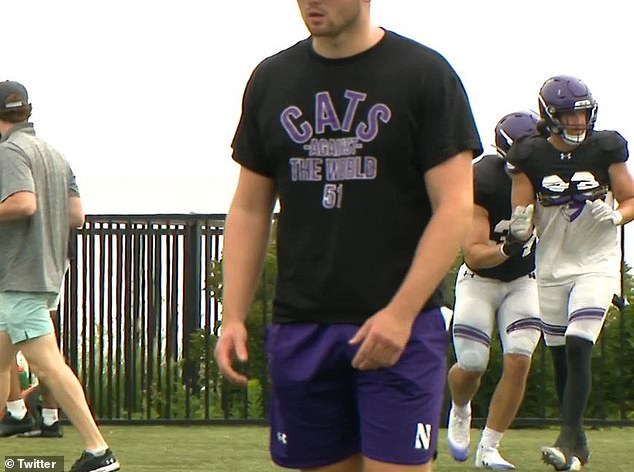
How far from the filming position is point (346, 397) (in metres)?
4.32

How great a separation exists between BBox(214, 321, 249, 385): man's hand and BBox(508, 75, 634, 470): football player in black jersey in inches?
167

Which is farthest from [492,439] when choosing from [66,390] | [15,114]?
[15,114]

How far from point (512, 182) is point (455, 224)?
→ 4670 mm

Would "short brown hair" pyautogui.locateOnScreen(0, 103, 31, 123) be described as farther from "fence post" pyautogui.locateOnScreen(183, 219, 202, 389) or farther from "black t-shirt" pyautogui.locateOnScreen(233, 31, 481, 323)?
"black t-shirt" pyautogui.locateOnScreen(233, 31, 481, 323)

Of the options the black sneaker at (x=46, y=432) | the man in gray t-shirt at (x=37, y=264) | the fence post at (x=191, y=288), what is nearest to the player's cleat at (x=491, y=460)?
the man in gray t-shirt at (x=37, y=264)

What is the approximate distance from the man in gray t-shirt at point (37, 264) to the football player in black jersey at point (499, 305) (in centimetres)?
213

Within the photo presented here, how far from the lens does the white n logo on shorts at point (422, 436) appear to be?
13.8 feet

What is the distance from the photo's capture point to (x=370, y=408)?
4203mm

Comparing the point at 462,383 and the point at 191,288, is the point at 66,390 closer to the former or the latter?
the point at 462,383

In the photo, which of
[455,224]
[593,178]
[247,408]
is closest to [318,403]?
[455,224]

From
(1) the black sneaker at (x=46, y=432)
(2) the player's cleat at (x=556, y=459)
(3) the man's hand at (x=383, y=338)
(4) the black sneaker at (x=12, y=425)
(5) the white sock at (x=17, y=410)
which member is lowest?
(1) the black sneaker at (x=46, y=432)

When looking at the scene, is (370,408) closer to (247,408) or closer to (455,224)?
(455,224)

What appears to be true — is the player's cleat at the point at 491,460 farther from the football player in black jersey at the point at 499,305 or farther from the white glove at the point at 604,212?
the white glove at the point at 604,212

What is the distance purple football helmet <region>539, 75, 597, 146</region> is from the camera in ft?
27.8
